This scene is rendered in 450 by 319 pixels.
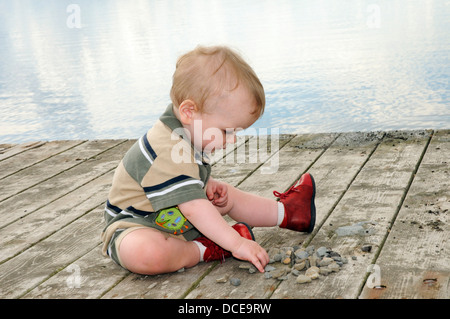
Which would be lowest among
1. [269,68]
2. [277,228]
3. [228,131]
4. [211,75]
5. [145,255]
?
[269,68]

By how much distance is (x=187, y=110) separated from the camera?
1.88 meters

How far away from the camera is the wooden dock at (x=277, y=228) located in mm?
1750

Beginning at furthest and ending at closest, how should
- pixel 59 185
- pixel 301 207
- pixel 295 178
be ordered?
pixel 59 185, pixel 295 178, pixel 301 207

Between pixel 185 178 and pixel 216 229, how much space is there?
7.2 inches

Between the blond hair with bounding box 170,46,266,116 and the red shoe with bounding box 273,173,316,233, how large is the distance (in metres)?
0.43

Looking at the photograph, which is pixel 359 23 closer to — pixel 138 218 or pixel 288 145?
pixel 288 145

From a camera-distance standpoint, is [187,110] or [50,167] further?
[50,167]

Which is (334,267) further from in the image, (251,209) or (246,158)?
(246,158)

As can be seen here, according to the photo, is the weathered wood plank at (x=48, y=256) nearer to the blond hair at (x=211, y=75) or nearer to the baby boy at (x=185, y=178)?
the baby boy at (x=185, y=178)

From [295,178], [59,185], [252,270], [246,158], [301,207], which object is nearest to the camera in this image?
[252,270]

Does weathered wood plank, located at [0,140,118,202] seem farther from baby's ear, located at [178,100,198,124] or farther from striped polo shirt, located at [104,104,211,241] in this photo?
baby's ear, located at [178,100,198,124]

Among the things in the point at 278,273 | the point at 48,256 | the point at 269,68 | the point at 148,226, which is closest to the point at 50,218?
the point at 48,256

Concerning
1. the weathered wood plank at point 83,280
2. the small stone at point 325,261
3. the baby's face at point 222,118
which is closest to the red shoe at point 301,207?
the small stone at point 325,261
